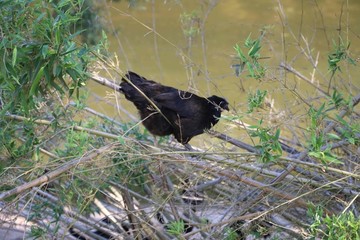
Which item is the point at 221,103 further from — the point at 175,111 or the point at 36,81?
the point at 36,81

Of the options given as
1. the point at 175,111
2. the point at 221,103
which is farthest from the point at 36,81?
the point at 221,103

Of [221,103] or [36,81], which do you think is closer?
[36,81]

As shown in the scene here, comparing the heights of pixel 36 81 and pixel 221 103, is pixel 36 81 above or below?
above

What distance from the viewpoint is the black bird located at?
4023mm

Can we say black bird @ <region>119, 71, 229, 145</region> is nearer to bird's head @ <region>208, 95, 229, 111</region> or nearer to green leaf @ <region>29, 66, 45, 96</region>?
bird's head @ <region>208, 95, 229, 111</region>

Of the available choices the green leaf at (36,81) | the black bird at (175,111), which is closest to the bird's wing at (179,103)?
the black bird at (175,111)

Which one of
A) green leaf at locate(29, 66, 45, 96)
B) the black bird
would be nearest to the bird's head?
the black bird

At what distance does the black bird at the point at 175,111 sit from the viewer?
4023 millimetres

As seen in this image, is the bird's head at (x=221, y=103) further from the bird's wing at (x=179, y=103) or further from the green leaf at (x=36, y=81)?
the green leaf at (x=36, y=81)

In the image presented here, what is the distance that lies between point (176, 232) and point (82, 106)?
1126 mm

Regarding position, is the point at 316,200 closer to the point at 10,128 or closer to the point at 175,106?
the point at 175,106

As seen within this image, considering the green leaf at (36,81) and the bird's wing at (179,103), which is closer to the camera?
the green leaf at (36,81)

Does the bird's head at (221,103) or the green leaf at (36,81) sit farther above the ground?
the green leaf at (36,81)

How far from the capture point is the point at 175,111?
4.06m
